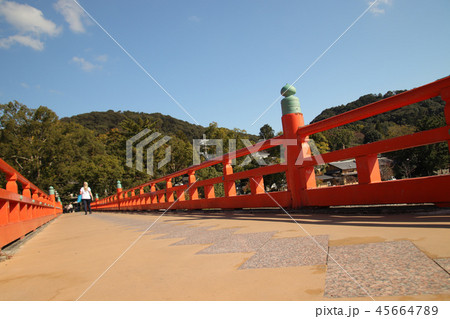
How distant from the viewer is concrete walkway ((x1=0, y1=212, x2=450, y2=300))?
1197 millimetres

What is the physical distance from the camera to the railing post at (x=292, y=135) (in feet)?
14.5

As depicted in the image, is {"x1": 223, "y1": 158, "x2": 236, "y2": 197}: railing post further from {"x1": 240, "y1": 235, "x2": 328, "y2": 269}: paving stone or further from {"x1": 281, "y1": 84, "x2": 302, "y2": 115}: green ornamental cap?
{"x1": 240, "y1": 235, "x2": 328, "y2": 269}: paving stone

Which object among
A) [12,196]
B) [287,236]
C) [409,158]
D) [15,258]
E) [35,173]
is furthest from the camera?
[35,173]

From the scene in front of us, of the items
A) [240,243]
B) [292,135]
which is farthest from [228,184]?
[240,243]

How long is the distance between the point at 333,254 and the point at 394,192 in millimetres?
1826

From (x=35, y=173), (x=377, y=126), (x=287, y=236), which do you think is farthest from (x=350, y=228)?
(x=35, y=173)

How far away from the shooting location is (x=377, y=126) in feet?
57.2

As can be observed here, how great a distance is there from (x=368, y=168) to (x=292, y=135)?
1301 millimetres

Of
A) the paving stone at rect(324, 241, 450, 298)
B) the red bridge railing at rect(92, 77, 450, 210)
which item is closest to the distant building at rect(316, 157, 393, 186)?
the red bridge railing at rect(92, 77, 450, 210)

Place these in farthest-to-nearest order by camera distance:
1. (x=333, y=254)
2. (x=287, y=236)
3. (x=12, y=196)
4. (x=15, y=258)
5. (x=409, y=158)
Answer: (x=409, y=158)
(x=12, y=196)
(x=15, y=258)
(x=287, y=236)
(x=333, y=254)

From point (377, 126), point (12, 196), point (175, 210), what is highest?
point (377, 126)

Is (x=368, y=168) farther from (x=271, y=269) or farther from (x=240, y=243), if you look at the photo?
(x=271, y=269)

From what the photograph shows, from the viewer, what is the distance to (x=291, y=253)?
1.86 metres
